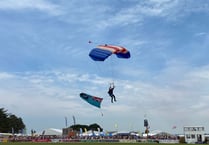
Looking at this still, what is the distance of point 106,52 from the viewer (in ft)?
101

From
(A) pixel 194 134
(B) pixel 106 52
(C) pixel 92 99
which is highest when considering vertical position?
(B) pixel 106 52

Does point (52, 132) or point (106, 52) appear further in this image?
point (52, 132)

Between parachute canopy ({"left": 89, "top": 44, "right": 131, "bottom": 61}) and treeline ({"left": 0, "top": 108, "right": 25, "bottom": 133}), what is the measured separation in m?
99.1

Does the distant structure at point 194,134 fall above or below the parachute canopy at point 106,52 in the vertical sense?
below

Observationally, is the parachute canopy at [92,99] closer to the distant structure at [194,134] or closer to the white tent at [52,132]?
the distant structure at [194,134]

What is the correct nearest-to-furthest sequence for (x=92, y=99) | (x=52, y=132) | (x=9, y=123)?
(x=92, y=99)
(x=52, y=132)
(x=9, y=123)

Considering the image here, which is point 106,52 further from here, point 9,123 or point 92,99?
point 9,123

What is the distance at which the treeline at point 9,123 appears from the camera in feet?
433

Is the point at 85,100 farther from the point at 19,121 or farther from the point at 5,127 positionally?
the point at 19,121

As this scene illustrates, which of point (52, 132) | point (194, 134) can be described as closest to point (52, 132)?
point (52, 132)

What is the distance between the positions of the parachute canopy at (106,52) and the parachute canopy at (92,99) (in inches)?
475

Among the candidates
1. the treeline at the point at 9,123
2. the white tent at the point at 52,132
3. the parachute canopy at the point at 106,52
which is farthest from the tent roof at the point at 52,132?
the parachute canopy at the point at 106,52

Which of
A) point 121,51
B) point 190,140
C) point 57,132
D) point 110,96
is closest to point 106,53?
point 121,51

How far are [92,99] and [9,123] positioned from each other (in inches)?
3995
